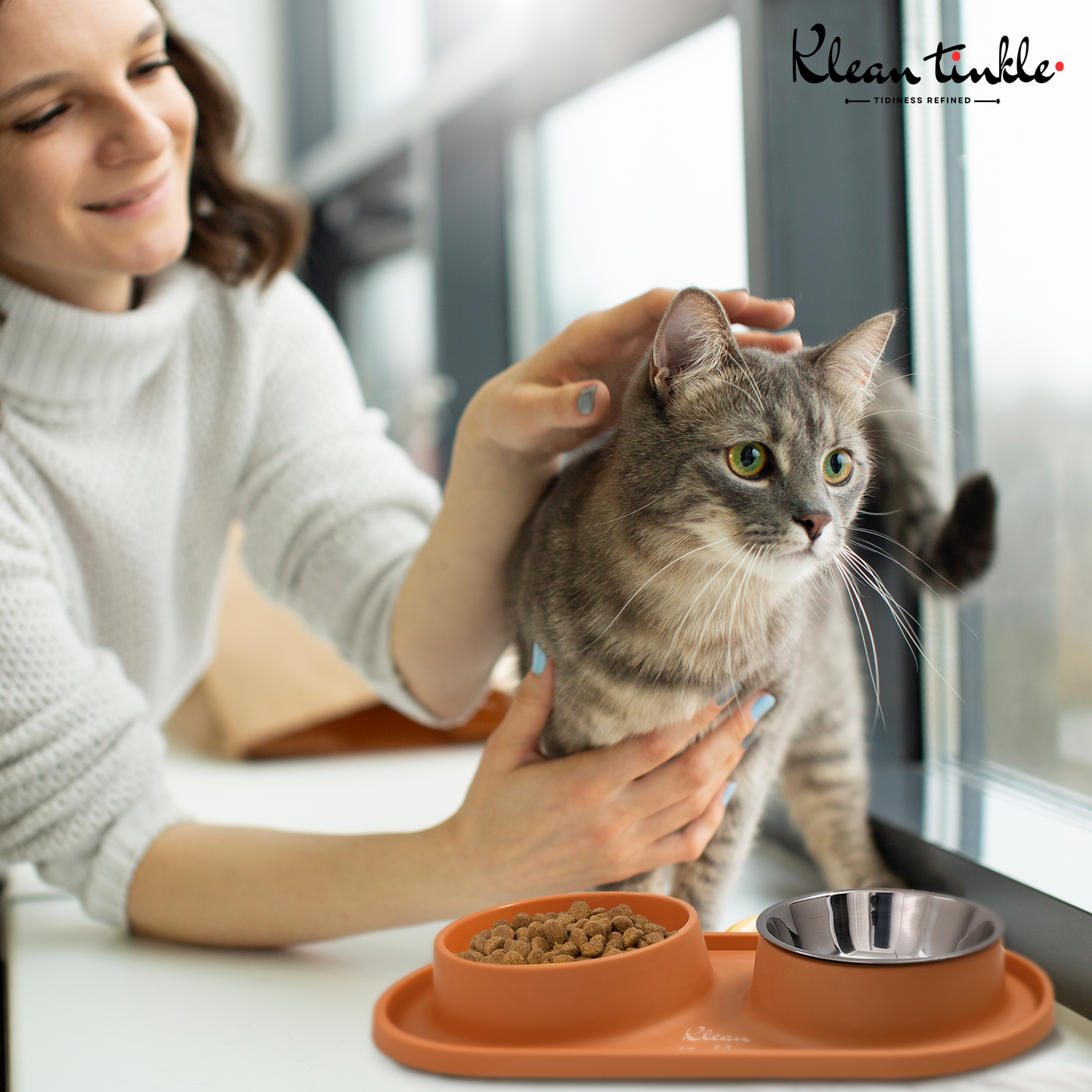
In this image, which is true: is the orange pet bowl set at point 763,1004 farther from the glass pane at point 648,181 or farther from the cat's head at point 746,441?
the glass pane at point 648,181

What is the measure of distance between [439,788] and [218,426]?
23.6 inches

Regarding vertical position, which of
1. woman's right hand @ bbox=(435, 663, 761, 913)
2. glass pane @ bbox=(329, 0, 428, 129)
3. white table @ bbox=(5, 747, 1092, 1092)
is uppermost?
glass pane @ bbox=(329, 0, 428, 129)

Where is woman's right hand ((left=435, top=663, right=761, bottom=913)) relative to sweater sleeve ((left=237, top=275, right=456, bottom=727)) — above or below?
below

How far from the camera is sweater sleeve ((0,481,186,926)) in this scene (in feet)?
3.11

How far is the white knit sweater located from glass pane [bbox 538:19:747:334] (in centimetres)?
70

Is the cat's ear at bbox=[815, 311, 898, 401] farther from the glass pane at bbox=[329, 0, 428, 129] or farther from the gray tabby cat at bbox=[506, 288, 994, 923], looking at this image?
the glass pane at bbox=[329, 0, 428, 129]

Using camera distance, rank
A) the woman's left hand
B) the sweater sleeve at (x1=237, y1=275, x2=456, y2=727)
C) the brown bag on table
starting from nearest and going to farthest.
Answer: the woman's left hand, the sweater sleeve at (x1=237, y1=275, x2=456, y2=727), the brown bag on table

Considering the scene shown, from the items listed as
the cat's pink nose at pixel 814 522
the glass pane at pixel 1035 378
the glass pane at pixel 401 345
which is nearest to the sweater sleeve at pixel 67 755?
the cat's pink nose at pixel 814 522

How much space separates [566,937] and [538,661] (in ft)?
0.85

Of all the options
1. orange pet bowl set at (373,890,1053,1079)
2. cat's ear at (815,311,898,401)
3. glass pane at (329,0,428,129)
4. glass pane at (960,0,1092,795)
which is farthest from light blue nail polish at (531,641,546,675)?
glass pane at (329,0,428,129)

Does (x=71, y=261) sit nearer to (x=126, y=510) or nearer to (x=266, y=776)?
(x=126, y=510)

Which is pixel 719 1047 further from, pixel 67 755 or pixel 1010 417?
pixel 1010 417

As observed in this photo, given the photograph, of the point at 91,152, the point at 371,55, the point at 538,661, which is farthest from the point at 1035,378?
the point at 371,55

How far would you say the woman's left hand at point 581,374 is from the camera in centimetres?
87
